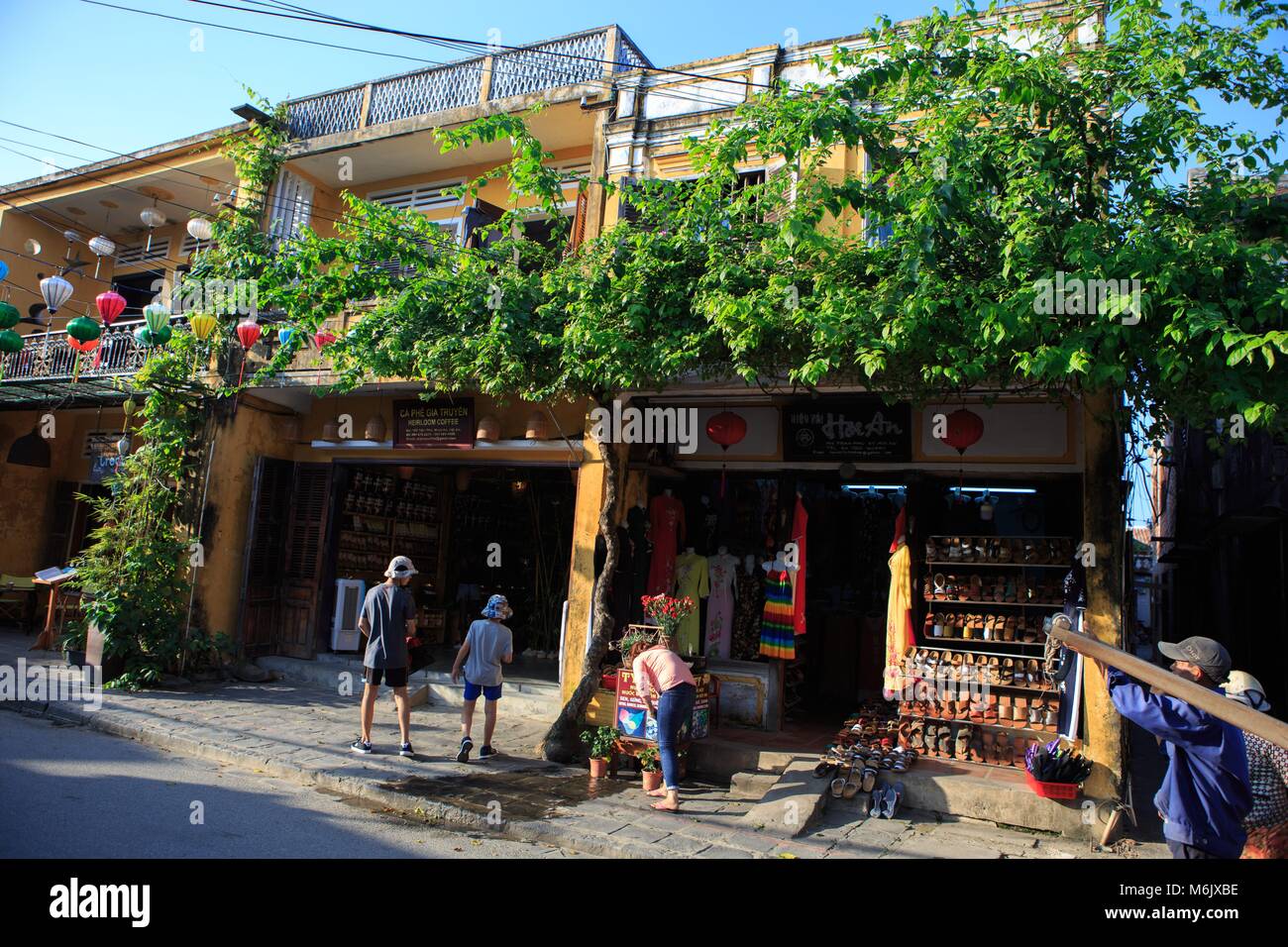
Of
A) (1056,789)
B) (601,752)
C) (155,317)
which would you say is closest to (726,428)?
(601,752)

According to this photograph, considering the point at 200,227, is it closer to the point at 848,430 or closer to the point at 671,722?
the point at 848,430

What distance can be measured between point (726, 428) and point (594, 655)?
3.17 m

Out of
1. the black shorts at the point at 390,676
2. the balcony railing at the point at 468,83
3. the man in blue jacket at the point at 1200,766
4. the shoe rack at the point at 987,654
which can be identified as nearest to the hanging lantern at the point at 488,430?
the black shorts at the point at 390,676

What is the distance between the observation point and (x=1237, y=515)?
11078 millimetres

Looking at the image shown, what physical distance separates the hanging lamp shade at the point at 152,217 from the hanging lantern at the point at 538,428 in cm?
1047

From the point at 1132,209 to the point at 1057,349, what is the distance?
6.58 feet

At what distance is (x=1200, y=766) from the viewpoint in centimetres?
410

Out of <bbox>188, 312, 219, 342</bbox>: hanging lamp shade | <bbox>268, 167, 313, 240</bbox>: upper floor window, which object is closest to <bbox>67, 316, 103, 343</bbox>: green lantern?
<bbox>188, 312, 219, 342</bbox>: hanging lamp shade

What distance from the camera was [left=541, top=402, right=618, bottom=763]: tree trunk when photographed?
9102 millimetres

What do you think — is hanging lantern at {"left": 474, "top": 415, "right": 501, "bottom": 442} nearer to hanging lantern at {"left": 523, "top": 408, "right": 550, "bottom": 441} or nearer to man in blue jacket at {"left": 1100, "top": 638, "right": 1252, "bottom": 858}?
hanging lantern at {"left": 523, "top": 408, "right": 550, "bottom": 441}

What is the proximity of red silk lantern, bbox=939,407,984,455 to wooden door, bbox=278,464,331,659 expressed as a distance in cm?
990

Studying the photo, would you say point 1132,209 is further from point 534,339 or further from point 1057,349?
point 534,339
